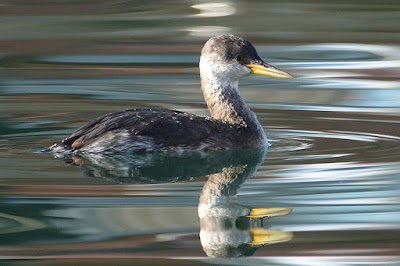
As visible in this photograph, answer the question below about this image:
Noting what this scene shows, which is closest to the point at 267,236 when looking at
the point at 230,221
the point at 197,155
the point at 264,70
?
the point at 230,221

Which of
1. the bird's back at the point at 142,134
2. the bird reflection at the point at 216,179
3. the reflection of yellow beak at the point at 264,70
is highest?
the reflection of yellow beak at the point at 264,70

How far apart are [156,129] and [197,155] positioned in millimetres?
419

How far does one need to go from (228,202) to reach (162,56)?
6846mm

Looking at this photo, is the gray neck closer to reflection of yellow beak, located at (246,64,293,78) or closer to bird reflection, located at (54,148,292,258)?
reflection of yellow beak, located at (246,64,293,78)

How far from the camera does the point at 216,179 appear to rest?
7.02m

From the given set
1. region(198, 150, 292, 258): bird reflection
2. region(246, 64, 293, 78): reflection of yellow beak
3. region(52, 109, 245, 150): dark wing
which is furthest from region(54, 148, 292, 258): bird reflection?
region(246, 64, 293, 78): reflection of yellow beak

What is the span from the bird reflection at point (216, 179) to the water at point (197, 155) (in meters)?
0.02

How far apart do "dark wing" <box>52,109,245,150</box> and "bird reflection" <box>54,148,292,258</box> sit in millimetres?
106

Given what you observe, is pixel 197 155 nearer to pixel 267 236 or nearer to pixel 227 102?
pixel 227 102

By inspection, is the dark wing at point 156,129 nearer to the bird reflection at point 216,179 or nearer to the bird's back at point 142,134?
the bird's back at point 142,134

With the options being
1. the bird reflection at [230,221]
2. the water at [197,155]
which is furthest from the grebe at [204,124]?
the bird reflection at [230,221]

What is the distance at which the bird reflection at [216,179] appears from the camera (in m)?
5.37

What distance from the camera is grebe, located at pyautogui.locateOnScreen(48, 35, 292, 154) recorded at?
7.64 meters

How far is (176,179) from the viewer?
6.96 meters
